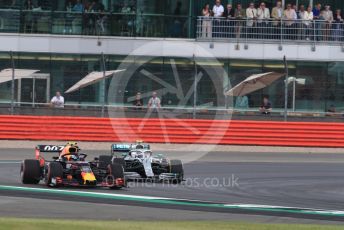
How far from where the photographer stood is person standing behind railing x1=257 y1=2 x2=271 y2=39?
1362 inches

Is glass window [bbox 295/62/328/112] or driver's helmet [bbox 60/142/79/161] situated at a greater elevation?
glass window [bbox 295/62/328/112]

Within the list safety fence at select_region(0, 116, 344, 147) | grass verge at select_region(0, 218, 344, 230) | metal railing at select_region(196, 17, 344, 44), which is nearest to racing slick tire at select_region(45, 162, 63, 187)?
grass verge at select_region(0, 218, 344, 230)

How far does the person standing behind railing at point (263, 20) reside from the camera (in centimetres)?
3459

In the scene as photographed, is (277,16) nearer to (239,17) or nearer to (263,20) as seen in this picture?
(263,20)

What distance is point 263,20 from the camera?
3469cm

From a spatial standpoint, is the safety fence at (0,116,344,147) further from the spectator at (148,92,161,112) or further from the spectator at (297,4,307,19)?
the spectator at (297,4,307,19)

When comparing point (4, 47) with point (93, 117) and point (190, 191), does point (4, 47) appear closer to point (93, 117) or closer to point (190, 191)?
point (93, 117)

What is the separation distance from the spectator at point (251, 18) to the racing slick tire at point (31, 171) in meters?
17.8

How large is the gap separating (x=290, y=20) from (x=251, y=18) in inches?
57.5

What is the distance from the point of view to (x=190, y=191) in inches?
701

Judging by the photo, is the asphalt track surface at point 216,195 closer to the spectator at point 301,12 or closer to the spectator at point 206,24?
the spectator at point 206,24

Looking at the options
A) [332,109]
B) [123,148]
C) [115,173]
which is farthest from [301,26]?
[115,173]

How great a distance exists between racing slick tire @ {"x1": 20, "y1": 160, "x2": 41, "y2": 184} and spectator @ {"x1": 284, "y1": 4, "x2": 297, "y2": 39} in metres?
18.3

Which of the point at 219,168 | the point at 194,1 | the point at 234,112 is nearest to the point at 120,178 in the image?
the point at 219,168
